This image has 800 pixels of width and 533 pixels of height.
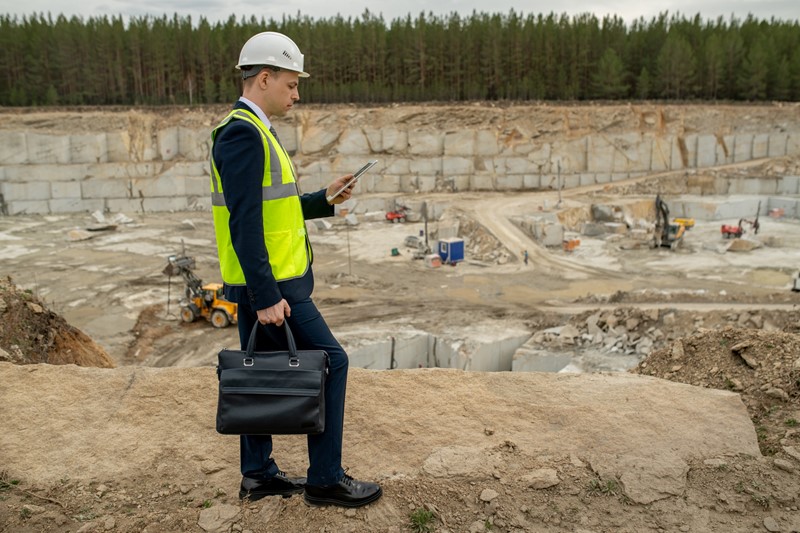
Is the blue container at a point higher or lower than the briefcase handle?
lower

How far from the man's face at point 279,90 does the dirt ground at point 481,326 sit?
189 cm

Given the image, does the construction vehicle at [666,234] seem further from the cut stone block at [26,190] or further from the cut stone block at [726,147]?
the cut stone block at [26,190]

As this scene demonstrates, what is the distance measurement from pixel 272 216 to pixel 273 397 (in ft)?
2.62

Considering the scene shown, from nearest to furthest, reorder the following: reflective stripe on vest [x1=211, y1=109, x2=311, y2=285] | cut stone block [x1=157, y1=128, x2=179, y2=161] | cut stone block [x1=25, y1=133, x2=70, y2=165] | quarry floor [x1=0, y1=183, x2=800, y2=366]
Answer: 1. reflective stripe on vest [x1=211, y1=109, x2=311, y2=285]
2. quarry floor [x1=0, y1=183, x2=800, y2=366]
3. cut stone block [x1=25, y1=133, x2=70, y2=165]
4. cut stone block [x1=157, y1=128, x2=179, y2=161]

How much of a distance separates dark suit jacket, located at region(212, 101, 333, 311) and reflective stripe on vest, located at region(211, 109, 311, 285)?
65 mm

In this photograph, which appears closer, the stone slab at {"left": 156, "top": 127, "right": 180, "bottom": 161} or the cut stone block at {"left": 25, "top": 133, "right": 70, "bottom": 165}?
the cut stone block at {"left": 25, "top": 133, "right": 70, "bottom": 165}

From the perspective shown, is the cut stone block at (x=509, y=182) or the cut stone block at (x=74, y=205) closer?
the cut stone block at (x=74, y=205)

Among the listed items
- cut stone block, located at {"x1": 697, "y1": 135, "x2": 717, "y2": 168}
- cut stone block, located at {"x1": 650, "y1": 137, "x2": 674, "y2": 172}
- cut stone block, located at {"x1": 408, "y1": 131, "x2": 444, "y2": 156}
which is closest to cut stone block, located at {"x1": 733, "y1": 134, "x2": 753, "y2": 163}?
cut stone block, located at {"x1": 697, "y1": 135, "x2": 717, "y2": 168}

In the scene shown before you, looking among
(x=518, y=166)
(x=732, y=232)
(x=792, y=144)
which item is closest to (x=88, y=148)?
(x=518, y=166)

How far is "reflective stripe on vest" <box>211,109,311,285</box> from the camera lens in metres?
2.77

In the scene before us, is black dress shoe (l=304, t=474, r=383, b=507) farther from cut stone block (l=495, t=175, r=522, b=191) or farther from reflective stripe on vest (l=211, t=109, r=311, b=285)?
cut stone block (l=495, t=175, r=522, b=191)

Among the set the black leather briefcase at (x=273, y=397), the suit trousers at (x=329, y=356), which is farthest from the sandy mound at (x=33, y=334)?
the black leather briefcase at (x=273, y=397)

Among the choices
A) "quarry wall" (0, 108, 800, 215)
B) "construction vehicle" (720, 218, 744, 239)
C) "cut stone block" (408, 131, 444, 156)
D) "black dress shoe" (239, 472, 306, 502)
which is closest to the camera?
"black dress shoe" (239, 472, 306, 502)

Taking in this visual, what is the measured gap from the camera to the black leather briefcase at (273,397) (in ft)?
8.73
